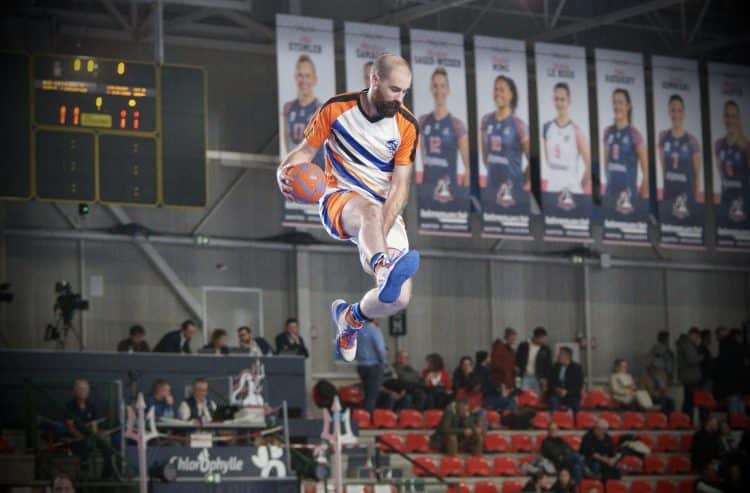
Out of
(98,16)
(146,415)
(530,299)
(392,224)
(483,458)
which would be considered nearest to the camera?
(392,224)

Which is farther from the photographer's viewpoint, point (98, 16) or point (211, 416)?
point (98, 16)

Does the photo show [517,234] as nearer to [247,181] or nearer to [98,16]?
[247,181]

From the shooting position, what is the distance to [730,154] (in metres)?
24.2

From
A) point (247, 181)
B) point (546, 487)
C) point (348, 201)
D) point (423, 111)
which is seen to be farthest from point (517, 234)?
point (348, 201)

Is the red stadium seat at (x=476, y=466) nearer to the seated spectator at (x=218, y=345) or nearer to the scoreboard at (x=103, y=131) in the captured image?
the seated spectator at (x=218, y=345)

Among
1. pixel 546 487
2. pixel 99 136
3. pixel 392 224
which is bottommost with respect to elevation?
pixel 546 487

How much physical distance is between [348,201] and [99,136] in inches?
435

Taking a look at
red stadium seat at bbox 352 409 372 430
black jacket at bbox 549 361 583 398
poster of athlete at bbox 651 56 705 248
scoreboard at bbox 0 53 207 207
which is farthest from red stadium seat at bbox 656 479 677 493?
scoreboard at bbox 0 53 207 207

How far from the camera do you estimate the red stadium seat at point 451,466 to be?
21.7 m

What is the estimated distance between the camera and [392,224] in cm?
800

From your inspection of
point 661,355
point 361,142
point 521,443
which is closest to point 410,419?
point 521,443

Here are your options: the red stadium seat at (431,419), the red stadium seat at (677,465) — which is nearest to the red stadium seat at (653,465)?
the red stadium seat at (677,465)

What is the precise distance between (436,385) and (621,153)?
4682 mm

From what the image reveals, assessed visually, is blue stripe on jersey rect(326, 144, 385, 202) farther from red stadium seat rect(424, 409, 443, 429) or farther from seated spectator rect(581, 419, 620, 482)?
red stadium seat rect(424, 409, 443, 429)
